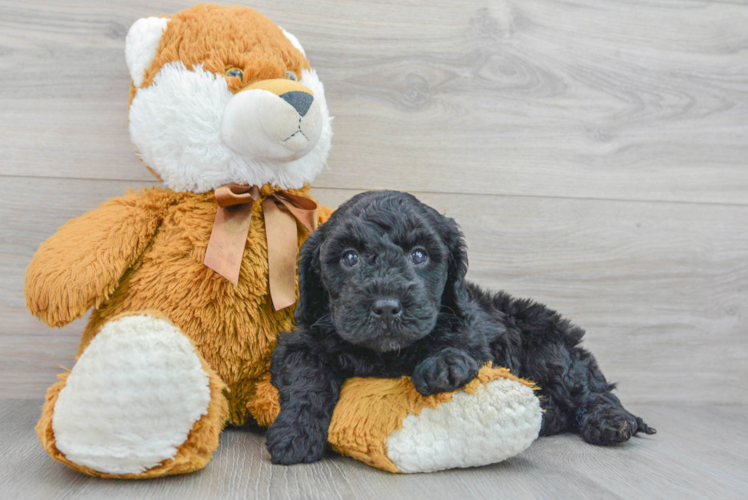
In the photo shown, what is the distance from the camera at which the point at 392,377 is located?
3.81 ft

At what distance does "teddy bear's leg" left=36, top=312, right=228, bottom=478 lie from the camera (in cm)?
92

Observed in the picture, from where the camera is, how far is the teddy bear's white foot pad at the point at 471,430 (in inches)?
40.7

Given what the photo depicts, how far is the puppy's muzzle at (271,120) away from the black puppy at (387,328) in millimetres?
193

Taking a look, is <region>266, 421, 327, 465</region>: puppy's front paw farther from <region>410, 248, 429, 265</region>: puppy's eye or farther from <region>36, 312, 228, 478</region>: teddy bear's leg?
<region>410, 248, 429, 265</region>: puppy's eye

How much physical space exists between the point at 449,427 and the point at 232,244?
581mm

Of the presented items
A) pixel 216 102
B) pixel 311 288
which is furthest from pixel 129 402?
pixel 216 102

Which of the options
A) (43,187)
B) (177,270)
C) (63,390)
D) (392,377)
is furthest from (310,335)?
(43,187)

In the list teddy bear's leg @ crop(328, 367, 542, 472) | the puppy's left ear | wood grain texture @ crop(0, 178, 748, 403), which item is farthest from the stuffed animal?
wood grain texture @ crop(0, 178, 748, 403)

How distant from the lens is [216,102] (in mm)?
1236

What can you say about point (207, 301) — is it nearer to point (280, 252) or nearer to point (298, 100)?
point (280, 252)

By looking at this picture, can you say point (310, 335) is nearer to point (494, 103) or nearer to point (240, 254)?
point (240, 254)

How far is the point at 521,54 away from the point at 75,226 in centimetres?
132

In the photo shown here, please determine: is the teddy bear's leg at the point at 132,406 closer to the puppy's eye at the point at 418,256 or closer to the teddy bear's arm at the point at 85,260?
the teddy bear's arm at the point at 85,260

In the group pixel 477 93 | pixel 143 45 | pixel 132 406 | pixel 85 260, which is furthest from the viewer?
pixel 477 93
